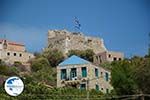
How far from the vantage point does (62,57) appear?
4331 cm

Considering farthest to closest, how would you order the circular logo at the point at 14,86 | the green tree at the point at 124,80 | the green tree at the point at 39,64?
1. the green tree at the point at 39,64
2. the green tree at the point at 124,80
3. the circular logo at the point at 14,86

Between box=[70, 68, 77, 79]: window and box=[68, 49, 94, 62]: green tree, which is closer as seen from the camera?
box=[70, 68, 77, 79]: window

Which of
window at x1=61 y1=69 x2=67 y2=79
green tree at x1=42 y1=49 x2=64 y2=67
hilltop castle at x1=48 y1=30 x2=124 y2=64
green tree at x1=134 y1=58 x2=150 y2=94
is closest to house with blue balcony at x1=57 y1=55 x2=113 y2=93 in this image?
window at x1=61 y1=69 x2=67 y2=79

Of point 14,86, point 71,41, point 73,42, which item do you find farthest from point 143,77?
point 73,42

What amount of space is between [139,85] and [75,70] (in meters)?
9.86

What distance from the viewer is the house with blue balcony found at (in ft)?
90.9

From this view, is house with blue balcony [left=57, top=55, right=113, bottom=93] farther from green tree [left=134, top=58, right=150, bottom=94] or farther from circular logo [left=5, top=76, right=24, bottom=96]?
circular logo [left=5, top=76, right=24, bottom=96]

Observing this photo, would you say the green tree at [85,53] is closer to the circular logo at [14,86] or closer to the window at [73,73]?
the window at [73,73]

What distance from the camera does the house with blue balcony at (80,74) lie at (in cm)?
2770

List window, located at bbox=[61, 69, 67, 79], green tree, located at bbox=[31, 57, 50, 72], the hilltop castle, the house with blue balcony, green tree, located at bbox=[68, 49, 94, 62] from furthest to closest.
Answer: the hilltop castle < green tree, located at bbox=[68, 49, 94, 62] < green tree, located at bbox=[31, 57, 50, 72] < window, located at bbox=[61, 69, 67, 79] < the house with blue balcony

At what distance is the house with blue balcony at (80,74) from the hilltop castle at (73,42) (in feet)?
57.4

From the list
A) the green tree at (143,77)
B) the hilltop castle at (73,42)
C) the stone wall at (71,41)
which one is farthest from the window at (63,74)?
the stone wall at (71,41)

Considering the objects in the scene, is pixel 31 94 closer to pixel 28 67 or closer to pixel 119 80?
pixel 119 80

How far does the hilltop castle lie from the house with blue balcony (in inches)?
689
